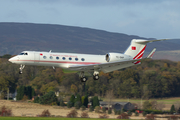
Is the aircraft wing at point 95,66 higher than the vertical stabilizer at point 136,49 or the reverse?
the reverse

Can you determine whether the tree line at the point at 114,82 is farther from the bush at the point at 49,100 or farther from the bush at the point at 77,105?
the bush at the point at 77,105

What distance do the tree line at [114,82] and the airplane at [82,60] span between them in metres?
47.6

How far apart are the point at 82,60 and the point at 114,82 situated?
199ft

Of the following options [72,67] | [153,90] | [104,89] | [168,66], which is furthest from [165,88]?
[72,67]

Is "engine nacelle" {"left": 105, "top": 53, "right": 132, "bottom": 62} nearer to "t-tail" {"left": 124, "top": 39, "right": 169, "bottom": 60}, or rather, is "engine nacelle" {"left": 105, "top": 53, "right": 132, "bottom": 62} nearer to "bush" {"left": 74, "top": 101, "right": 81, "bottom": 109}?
"t-tail" {"left": 124, "top": 39, "right": 169, "bottom": 60}

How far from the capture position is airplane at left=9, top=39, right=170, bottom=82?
31516 millimetres

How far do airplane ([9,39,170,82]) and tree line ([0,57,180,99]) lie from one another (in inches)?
1876

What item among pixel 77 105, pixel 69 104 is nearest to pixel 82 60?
pixel 77 105

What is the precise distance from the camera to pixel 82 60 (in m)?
33.2

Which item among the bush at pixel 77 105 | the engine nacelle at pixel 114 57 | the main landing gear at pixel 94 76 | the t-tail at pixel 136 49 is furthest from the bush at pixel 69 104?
the engine nacelle at pixel 114 57

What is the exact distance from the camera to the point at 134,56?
36.3m

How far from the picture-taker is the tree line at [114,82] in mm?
85062

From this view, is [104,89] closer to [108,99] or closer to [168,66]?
[108,99]

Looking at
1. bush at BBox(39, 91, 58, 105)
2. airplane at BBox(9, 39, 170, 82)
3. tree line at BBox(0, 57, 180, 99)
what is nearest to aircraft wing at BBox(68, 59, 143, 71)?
airplane at BBox(9, 39, 170, 82)
